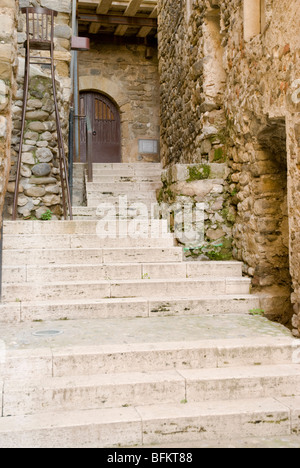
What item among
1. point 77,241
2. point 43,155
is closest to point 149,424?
point 77,241

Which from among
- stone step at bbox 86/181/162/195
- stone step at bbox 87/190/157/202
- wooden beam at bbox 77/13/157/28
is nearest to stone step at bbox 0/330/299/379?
stone step at bbox 87/190/157/202

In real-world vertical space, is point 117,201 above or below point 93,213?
above

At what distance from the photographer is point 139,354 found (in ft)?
10.3

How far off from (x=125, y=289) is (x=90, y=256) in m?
0.59

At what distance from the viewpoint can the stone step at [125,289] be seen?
4.07 metres

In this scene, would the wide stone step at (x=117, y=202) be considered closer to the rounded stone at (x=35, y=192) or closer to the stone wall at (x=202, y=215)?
the rounded stone at (x=35, y=192)

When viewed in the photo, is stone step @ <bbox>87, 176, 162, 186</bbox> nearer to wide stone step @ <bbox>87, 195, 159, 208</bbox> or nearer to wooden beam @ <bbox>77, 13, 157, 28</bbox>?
wide stone step @ <bbox>87, 195, 159, 208</bbox>

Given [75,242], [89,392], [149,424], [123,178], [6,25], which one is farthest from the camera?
[123,178]

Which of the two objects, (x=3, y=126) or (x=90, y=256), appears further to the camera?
(x=90, y=256)

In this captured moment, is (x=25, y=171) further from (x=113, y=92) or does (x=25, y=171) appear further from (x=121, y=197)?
(x=113, y=92)

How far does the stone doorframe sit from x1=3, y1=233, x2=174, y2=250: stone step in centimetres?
665

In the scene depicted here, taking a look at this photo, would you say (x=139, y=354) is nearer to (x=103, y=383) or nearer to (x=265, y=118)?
(x=103, y=383)

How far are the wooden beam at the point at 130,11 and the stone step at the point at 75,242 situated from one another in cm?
696

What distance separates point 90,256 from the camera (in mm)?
4633
